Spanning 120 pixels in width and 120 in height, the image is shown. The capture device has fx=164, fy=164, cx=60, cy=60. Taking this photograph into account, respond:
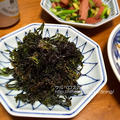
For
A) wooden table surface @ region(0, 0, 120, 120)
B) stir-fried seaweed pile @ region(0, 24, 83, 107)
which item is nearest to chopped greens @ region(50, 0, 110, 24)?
wooden table surface @ region(0, 0, 120, 120)

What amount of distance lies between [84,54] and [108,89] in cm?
29

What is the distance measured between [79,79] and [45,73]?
0.24 meters

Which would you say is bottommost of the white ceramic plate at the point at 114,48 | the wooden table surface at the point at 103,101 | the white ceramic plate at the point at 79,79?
the wooden table surface at the point at 103,101

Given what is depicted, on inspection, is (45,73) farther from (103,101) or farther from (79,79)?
(103,101)

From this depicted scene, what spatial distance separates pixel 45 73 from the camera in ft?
3.06

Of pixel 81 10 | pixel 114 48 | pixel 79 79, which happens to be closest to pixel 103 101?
pixel 79 79

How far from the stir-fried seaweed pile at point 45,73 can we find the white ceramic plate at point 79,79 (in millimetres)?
40

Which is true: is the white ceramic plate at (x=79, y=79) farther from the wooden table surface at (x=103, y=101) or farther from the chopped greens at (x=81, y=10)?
the chopped greens at (x=81, y=10)

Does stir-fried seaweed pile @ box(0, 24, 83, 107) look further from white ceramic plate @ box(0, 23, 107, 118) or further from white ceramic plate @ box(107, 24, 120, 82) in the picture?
white ceramic plate @ box(107, 24, 120, 82)

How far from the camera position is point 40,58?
923 mm

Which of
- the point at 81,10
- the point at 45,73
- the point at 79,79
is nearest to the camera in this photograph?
the point at 45,73

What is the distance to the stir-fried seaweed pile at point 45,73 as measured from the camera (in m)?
0.90

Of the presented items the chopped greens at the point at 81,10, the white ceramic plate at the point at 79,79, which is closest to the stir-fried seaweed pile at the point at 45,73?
the white ceramic plate at the point at 79,79

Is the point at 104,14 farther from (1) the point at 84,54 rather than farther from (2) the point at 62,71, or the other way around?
(2) the point at 62,71
